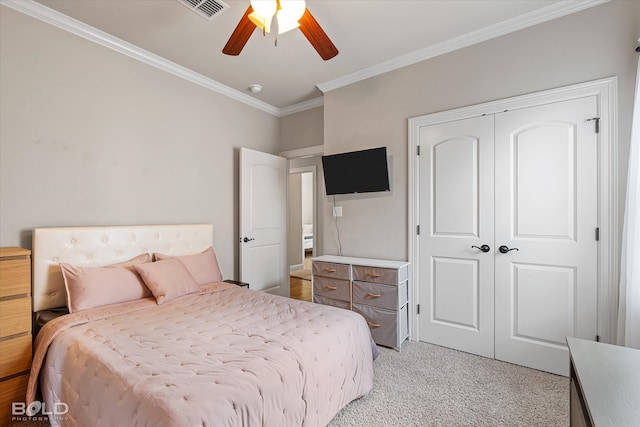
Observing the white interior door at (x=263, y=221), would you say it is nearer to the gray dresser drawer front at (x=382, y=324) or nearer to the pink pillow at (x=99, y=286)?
the pink pillow at (x=99, y=286)

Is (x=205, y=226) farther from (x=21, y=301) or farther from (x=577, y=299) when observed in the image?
(x=577, y=299)

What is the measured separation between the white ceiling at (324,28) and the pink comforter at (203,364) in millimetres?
2253

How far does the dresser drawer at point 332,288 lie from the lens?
9.80ft

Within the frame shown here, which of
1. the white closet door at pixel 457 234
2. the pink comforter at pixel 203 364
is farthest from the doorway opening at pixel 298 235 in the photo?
the pink comforter at pixel 203 364

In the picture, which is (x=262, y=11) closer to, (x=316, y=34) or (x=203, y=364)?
(x=316, y=34)

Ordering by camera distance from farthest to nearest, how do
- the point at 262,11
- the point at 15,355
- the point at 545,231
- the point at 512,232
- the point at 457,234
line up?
the point at 457,234
the point at 512,232
the point at 545,231
the point at 15,355
the point at 262,11

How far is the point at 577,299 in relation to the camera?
2199 millimetres

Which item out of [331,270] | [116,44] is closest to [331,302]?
[331,270]

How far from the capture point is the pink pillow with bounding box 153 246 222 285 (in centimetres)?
272

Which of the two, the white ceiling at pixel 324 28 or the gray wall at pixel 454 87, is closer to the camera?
the gray wall at pixel 454 87

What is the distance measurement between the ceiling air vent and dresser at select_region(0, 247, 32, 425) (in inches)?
78.9

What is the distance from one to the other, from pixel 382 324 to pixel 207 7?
300 cm

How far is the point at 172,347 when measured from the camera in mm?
1521

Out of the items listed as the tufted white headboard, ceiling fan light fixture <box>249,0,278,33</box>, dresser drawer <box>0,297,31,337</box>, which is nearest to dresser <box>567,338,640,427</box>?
ceiling fan light fixture <box>249,0,278,33</box>
